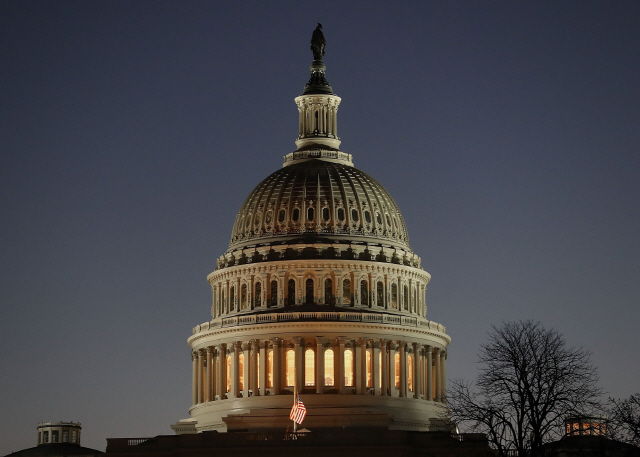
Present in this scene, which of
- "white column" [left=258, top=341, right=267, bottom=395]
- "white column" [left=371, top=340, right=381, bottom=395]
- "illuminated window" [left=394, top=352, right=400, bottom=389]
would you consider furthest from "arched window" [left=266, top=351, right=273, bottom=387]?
"illuminated window" [left=394, top=352, right=400, bottom=389]

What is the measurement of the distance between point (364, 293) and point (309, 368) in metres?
9.80

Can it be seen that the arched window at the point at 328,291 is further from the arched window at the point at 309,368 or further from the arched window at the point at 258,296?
the arched window at the point at 258,296

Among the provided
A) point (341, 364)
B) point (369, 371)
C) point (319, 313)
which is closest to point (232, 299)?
point (319, 313)

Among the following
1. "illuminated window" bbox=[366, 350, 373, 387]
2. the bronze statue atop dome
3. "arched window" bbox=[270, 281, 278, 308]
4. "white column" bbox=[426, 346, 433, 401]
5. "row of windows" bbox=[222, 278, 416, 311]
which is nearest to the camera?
"illuminated window" bbox=[366, 350, 373, 387]

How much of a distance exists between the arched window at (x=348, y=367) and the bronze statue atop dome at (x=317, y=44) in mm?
34935

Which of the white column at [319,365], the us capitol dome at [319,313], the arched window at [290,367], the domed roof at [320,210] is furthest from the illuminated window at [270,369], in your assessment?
the domed roof at [320,210]

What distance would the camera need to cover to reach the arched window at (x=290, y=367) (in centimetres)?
15750

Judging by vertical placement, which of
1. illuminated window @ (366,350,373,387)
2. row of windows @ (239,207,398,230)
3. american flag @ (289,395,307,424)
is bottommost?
american flag @ (289,395,307,424)

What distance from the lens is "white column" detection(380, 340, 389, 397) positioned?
157550mm

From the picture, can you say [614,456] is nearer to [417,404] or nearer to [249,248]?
[417,404]

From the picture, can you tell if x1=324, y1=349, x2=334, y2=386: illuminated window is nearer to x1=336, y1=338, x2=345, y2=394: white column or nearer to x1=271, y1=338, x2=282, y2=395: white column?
x1=336, y1=338, x2=345, y2=394: white column

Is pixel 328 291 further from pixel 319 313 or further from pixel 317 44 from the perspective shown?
pixel 317 44

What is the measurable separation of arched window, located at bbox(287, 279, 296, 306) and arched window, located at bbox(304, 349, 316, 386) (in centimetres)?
562

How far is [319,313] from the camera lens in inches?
6201
